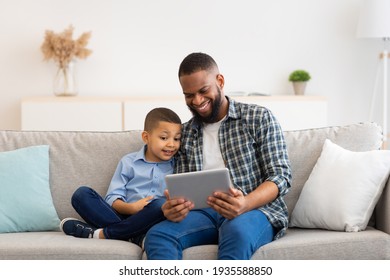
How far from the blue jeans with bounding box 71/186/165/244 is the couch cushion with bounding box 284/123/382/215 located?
2.04 feet

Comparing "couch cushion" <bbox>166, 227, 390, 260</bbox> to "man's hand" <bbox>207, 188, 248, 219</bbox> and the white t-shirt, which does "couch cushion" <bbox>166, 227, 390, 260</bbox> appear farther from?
the white t-shirt

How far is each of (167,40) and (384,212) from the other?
3178mm

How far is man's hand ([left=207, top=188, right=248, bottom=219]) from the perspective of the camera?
8.42 feet

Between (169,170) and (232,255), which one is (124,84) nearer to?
(169,170)

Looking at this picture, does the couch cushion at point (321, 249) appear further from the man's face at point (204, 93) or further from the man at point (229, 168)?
the man's face at point (204, 93)

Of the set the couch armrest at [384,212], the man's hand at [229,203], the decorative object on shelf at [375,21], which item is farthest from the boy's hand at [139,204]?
the decorative object on shelf at [375,21]

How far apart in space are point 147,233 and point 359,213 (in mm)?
843

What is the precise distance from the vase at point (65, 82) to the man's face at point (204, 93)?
2.75m

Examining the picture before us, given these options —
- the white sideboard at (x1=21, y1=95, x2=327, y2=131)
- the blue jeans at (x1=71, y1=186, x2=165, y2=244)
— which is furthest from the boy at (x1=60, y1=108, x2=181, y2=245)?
the white sideboard at (x1=21, y1=95, x2=327, y2=131)

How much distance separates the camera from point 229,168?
288 centimetres

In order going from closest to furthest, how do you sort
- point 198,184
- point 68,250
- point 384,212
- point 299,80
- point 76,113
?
point 198,184
point 68,250
point 384,212
point 76,113
point 299,80

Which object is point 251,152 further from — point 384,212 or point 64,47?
point 64,47

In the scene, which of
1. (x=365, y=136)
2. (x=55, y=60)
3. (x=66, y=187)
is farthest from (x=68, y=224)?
(x=55, y=60)

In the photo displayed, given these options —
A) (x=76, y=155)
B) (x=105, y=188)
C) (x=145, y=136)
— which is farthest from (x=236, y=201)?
(x=76, y=155)
